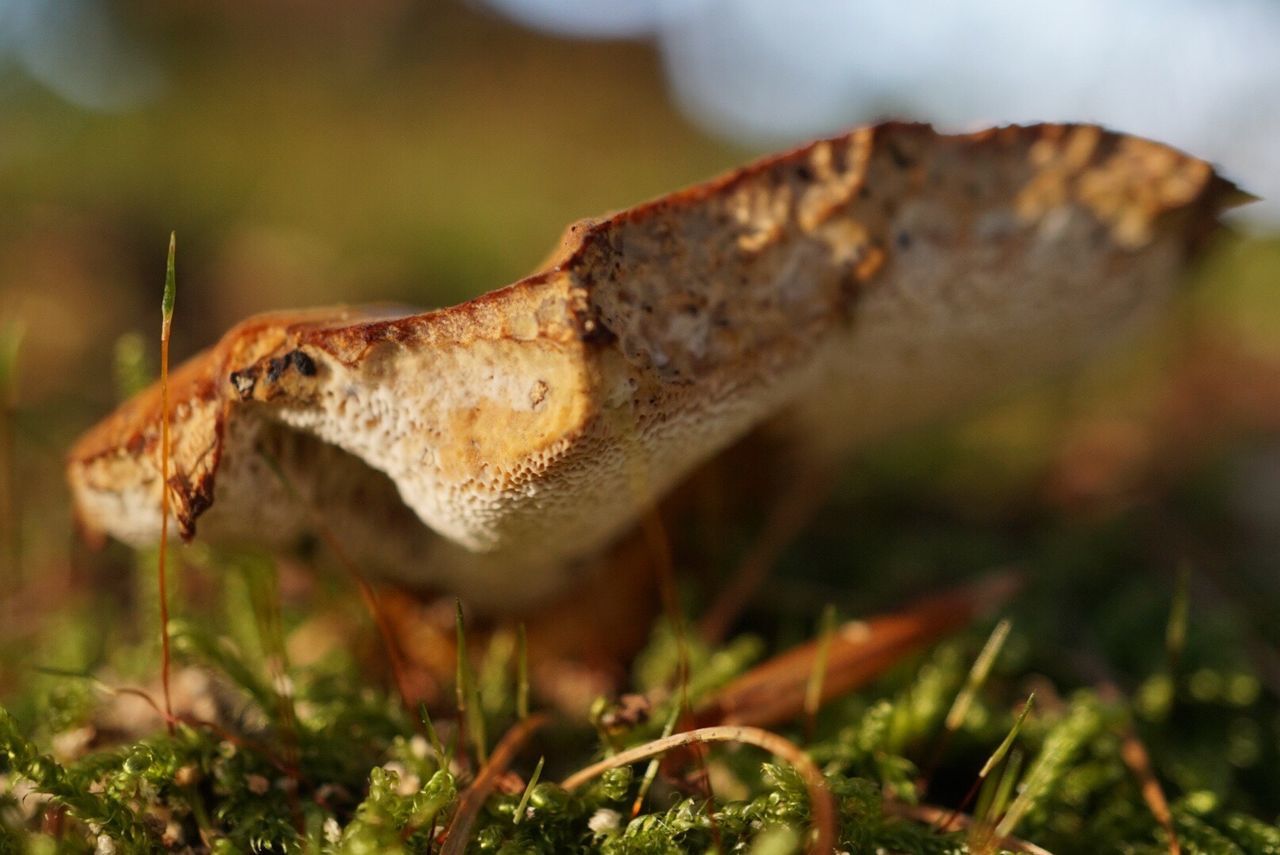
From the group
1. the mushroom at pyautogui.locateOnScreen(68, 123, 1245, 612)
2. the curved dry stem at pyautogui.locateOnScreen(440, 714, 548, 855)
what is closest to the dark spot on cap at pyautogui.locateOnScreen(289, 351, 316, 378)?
the mushroom at pyautogui.locateOnScreen(68, 123, 1245, 612)

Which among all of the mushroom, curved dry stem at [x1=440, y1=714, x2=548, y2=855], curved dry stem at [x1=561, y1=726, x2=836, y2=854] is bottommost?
curved dry stem at [x1=440, y1=714, x2=548, y2=855]

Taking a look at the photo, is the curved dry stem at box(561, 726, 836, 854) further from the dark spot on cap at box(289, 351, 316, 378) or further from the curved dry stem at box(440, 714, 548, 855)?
the dark spot on cap at box(289, 351, 316, 378)

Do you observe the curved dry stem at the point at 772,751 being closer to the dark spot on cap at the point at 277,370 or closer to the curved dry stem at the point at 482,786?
the curved dry stem at the point at 482,786

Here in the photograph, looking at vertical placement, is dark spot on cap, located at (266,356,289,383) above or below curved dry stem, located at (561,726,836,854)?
above

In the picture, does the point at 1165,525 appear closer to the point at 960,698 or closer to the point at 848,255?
the point at 960,698

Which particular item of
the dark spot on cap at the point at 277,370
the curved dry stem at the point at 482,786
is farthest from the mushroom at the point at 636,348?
the curved dry stem at the point at 482,786

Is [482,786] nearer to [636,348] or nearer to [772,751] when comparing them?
[772,751]
